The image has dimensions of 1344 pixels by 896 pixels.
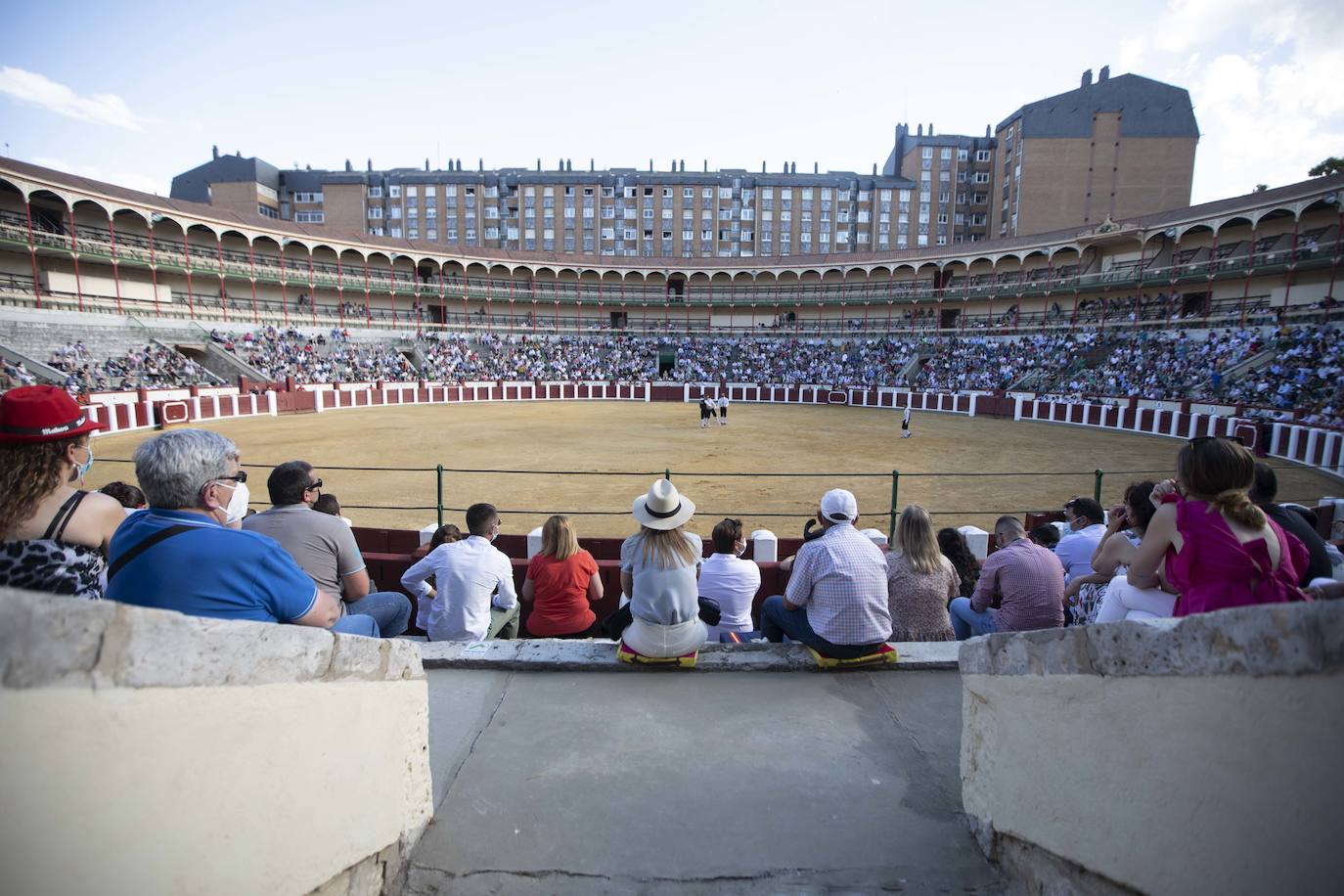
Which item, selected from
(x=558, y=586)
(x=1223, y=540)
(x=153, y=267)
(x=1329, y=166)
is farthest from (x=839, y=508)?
(x=1329, y=166)

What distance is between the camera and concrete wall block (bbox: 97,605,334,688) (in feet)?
4.11

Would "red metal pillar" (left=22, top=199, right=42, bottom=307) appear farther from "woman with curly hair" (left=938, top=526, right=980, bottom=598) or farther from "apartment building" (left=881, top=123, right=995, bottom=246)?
"apartment building" (left=881, top=123, right=995, bottom=246)

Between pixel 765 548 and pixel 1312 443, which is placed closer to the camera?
pixel 765 548

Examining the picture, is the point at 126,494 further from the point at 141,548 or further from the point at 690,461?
the point at 690,461

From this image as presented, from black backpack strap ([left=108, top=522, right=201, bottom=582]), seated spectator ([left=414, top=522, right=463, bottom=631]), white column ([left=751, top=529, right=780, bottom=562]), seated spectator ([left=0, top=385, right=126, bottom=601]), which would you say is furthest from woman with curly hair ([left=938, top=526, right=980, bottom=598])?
seated spectator ([left=0, top=385, right=126, bottom=601])

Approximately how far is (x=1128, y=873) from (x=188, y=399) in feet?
95.5

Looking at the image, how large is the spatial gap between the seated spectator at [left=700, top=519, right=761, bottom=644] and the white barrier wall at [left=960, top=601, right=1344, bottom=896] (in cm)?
237

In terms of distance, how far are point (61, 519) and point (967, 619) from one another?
15.6 ft

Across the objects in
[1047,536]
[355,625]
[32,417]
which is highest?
[32,417]

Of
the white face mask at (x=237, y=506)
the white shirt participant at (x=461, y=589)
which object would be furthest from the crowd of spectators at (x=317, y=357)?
the white shirt participant at (x=461, y=589)

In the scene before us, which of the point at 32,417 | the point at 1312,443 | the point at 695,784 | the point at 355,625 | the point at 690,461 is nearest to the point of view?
the point at 32,417

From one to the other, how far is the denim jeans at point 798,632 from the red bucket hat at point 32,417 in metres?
3.17

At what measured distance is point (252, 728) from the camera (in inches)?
60.1

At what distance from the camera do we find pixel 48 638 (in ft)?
3.78
